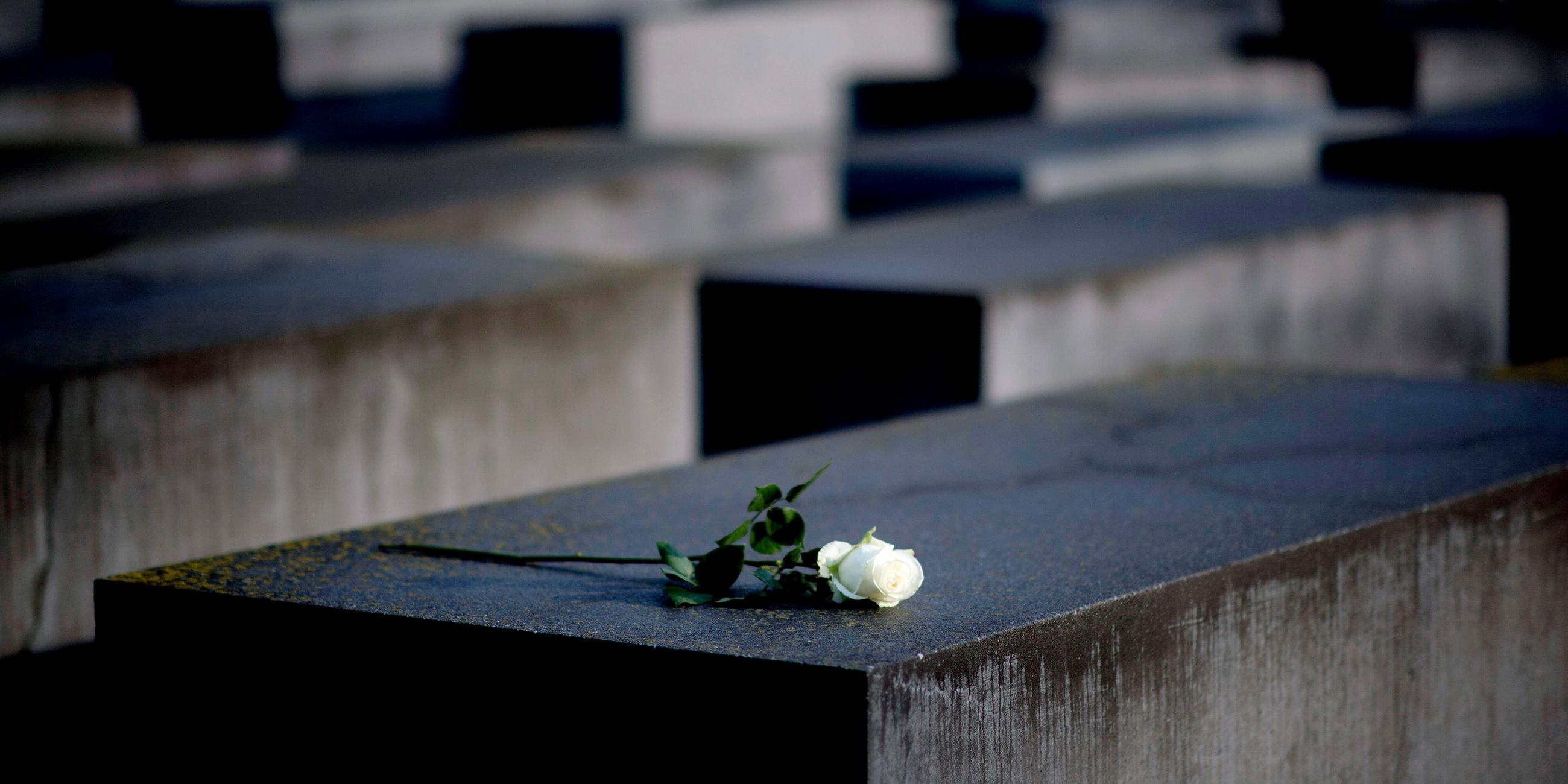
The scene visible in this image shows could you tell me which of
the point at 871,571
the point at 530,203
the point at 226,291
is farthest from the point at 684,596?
the point at 530,203

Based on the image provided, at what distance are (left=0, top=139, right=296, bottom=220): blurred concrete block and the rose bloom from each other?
5731 mm

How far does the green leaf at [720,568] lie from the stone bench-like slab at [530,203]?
13.7ft

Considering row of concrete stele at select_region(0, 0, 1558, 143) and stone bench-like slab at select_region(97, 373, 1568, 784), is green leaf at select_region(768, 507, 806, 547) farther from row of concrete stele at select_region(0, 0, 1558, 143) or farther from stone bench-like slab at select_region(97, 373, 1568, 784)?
row of concrete stele at select_region(0, 0, 1558, 143)

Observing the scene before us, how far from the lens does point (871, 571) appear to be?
229 centimetres

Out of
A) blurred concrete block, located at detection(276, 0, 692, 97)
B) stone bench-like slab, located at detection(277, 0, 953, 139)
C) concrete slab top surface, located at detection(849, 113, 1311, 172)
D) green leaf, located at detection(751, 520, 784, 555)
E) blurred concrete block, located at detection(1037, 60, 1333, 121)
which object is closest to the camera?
green leaf, located at detection(751, 520, 784, 555)

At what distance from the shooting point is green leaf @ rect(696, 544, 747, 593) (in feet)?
8.02

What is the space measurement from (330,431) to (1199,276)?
2738 mm

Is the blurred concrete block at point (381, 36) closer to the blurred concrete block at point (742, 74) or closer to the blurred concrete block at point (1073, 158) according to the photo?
the blurred concrete block at point (742, 74)

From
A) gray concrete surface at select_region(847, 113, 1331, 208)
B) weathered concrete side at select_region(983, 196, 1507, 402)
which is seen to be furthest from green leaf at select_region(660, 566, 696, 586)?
gray concrete surface at select_region(847, 113, 1331, 208)

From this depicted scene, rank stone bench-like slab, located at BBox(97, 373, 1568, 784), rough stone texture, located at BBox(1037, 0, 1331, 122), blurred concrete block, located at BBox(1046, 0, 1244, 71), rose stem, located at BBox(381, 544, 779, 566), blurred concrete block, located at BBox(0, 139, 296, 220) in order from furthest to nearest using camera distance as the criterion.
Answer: blurred concrete block, located at BBox(1046, 0, 1244, 71), rough stone texture, located at BBox(1037, 0, 1331, 122), blurred concrete block, located at BBox(0, 139, 296, 220), rose stem, located at BBox(381, 544, 779, 566), stone bench-like slab, located at BBox(97, 373, 1568, 784)

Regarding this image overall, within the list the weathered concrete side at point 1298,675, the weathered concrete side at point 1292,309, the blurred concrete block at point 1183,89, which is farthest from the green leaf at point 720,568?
the blurred concrete block at point 1183,89

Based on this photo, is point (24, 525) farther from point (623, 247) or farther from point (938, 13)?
point (938, 13)

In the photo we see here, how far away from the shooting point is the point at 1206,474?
3.29m

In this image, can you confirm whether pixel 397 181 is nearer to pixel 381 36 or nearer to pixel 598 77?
pixel 598 77
